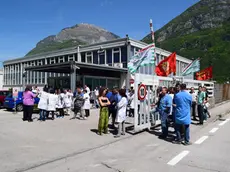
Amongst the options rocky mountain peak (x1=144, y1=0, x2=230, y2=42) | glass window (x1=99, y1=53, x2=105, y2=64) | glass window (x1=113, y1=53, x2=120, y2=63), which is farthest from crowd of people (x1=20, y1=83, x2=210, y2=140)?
rocky mountain peak (x1=144, y1=0, x2=230, y2=42)

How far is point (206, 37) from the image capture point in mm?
130750

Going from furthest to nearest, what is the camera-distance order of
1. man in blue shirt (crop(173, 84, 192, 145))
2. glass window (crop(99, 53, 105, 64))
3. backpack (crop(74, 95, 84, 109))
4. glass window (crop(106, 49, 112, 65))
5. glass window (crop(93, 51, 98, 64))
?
glass window (crop(93, 51, 98, 64)), glass window (crop(99, 53, 105, 64)), glass window (crop(106, 49, 112, 65)), backpack (crop(74, 95, 84, 109)), man in blue shirt (crop(173, 84, 192, 145))

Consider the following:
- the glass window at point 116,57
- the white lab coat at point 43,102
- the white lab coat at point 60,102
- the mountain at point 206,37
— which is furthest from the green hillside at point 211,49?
the white lab coat at point 43,102

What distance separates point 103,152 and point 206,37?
447 ft

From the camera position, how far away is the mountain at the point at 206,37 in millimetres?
104312

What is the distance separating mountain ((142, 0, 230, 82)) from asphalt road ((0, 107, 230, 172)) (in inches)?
3299

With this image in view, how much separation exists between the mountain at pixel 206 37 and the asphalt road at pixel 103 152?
275ft

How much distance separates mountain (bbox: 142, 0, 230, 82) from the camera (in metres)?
104

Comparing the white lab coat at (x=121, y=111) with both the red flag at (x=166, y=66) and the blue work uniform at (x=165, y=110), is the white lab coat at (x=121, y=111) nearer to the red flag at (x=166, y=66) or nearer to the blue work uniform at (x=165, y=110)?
the blue work uniform at (x=165, y=110)

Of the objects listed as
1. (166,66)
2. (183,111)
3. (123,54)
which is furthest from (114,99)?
(123,54)

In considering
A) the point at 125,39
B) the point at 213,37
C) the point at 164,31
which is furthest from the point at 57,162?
the point at 164,31

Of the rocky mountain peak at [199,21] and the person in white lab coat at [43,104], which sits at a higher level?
the rocky mountain peak at [199,21]

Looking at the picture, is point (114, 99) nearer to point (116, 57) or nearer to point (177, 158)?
point (177, 158)

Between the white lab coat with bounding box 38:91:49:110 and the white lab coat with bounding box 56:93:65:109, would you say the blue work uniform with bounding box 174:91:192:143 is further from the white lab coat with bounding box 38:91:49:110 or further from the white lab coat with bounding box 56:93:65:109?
the white lab coat with bounding box 56:93:65:109
